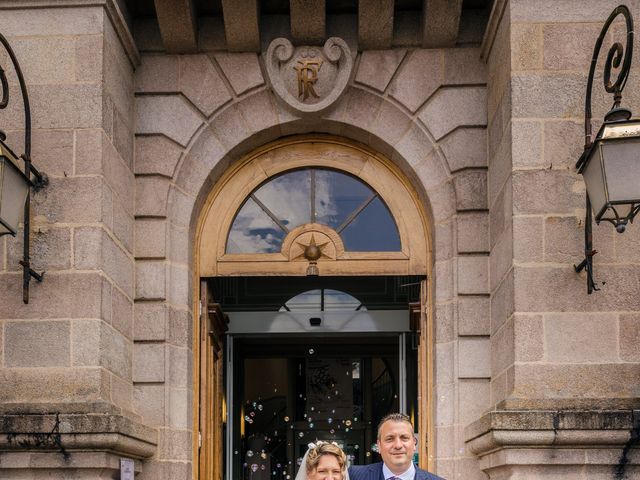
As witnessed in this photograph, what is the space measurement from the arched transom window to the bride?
2.49 meters

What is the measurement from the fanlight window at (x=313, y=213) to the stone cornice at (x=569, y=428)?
2296mm

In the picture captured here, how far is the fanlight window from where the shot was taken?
8195mm

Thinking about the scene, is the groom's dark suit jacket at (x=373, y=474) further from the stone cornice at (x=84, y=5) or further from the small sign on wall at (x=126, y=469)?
the stone cornice at (x=84, y=5)

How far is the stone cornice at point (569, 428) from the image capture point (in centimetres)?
614

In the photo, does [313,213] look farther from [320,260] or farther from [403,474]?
[403,474]

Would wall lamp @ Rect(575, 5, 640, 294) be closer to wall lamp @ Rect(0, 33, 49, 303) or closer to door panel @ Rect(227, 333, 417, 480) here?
wall lamp @ Rect(0, 33, 49, 303)

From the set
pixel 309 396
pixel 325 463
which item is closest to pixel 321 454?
pixel 325 463

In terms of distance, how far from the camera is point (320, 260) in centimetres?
808

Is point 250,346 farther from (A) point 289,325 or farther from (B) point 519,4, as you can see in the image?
(B) point 519,4

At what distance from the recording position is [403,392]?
951 cm

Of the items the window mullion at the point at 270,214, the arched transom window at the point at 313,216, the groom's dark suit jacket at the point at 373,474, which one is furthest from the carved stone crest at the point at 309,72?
the groom's dark suit jacket at the point at 373,474

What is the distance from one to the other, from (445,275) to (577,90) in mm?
1714

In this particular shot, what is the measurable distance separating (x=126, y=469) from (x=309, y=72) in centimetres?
319

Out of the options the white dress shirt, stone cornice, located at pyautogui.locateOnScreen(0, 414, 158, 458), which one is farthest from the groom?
stone cornice, located at pyautogui.locateOnScreen(0, 414, 158, 458)
